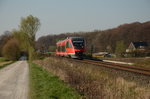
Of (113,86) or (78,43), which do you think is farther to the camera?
(78,43)

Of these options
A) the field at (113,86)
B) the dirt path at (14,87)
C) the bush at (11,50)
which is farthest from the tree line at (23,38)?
the field at (113,86)

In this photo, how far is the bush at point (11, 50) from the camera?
7745 cm

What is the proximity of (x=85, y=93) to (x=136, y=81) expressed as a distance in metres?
3.87

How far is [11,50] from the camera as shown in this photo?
78.2 meters

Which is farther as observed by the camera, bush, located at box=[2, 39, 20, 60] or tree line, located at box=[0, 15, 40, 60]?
bush, located at box=[2, 39, 20, 60]

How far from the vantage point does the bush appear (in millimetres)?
77450

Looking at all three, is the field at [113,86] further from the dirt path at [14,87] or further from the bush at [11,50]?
the bush at [11,50]

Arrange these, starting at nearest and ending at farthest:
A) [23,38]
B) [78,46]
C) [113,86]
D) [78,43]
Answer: [113,86]
[78,46]
[78,43]
[23,38]

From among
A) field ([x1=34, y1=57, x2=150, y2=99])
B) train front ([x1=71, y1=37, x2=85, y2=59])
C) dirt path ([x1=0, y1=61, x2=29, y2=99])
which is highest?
train front ([x1=71, y1=37, x2=85, y2=59])

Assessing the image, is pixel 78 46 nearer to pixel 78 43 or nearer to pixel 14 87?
pixel 78 43

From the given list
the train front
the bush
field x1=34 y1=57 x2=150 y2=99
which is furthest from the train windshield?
the bush

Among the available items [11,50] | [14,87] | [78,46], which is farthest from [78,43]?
[11,50]

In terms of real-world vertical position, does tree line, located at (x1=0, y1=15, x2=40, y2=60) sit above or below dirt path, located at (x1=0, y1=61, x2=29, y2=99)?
above

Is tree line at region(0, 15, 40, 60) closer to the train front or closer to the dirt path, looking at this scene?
the train front
